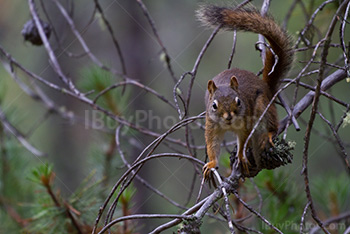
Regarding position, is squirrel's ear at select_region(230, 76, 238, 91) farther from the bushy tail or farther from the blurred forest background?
the blurred forest background

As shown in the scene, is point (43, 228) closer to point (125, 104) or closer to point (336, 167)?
point (125, 104)

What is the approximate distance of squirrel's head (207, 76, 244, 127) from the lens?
74.6 inches

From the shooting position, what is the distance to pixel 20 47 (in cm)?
602

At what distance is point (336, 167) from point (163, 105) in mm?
2039

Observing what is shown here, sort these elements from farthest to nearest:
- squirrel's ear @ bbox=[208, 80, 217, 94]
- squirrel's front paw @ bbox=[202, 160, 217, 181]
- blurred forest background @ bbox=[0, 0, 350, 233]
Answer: squirrel's ear @ bbox=[208, 80, 217, 94] → blurred forest background @ bbox=[0, 0, 350, 233] → squirrel's front paw @ bbox=[202, 160, 217, 181]

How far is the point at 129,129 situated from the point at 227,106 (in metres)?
0.67

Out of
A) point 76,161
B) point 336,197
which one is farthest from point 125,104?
point 76,161

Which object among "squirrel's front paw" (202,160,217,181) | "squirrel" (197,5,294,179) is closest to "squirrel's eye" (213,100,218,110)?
"squirrel" (197,5,294,179)

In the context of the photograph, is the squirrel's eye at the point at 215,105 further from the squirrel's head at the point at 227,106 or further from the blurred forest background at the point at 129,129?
the blurred forest background at the point at 129,129

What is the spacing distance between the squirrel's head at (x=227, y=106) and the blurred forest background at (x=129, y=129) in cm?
21

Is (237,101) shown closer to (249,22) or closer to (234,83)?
(234,83)

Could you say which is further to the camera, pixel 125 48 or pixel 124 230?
pixel 125 48

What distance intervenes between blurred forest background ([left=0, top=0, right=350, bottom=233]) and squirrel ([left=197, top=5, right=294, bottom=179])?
12 cm

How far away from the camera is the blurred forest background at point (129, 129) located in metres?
1.88
